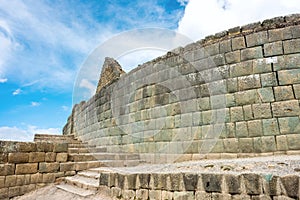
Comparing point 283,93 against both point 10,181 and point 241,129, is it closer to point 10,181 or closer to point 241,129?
point 241,129

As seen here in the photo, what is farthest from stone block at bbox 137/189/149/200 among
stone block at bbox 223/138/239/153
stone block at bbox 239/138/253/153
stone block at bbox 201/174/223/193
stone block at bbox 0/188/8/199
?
stone block at bbox 0/188/8/199

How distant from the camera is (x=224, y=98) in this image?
19.6 ft

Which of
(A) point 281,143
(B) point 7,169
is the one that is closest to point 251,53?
(A) point 281,143

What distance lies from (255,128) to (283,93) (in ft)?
3.23

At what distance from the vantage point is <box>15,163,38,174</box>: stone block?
19.8 ft

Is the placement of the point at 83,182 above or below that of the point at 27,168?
below

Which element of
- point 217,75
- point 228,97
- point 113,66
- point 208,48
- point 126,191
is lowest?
point 126,191

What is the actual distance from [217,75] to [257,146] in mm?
1988

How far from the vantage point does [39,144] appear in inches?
253

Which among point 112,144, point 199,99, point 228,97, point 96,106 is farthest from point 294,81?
point 96,106

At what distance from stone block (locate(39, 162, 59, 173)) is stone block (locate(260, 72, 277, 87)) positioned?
5.74 m

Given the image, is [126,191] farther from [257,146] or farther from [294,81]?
[294,81]

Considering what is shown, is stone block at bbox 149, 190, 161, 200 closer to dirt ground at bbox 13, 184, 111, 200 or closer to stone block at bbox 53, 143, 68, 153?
dirt ground at bbox 13, 184, 111, 200

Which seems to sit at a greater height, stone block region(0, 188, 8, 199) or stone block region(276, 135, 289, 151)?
stone block region(276, 135, 289, 151)
